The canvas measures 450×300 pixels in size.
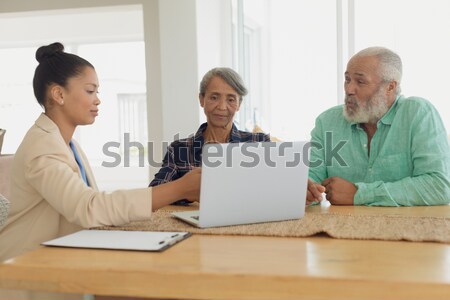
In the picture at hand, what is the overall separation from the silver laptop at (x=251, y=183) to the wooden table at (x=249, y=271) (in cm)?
18

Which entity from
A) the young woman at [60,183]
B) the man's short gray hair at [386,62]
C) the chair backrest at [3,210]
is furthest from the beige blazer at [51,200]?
the man's short gray hair at [386,62]

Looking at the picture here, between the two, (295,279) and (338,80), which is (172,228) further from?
(338,80)

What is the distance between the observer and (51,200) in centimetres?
141

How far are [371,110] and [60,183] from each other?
4.39ft

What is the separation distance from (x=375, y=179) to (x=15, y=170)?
4.54 ft

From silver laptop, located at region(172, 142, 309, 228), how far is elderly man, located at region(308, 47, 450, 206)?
0.47 metres

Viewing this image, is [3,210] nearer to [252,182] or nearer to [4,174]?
[252,182]

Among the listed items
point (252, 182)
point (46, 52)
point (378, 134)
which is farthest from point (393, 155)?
point (46, 52)

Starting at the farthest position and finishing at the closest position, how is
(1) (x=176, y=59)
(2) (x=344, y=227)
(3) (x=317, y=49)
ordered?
(3) (x=317, y=49)
(1) (x=176, y=59)
(2) (x=344, y=227)

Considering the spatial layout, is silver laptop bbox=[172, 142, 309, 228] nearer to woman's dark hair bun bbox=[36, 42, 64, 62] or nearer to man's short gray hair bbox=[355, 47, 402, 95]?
woman's dark hair bun bbox=[36, 42, 64, 62]

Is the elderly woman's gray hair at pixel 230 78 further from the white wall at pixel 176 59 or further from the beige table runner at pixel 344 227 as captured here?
the white wall at pixel 176 59

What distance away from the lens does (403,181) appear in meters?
1.83

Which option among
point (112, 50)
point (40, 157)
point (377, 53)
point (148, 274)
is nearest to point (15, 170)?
point (40, 157)

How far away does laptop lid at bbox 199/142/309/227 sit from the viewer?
127 cm
